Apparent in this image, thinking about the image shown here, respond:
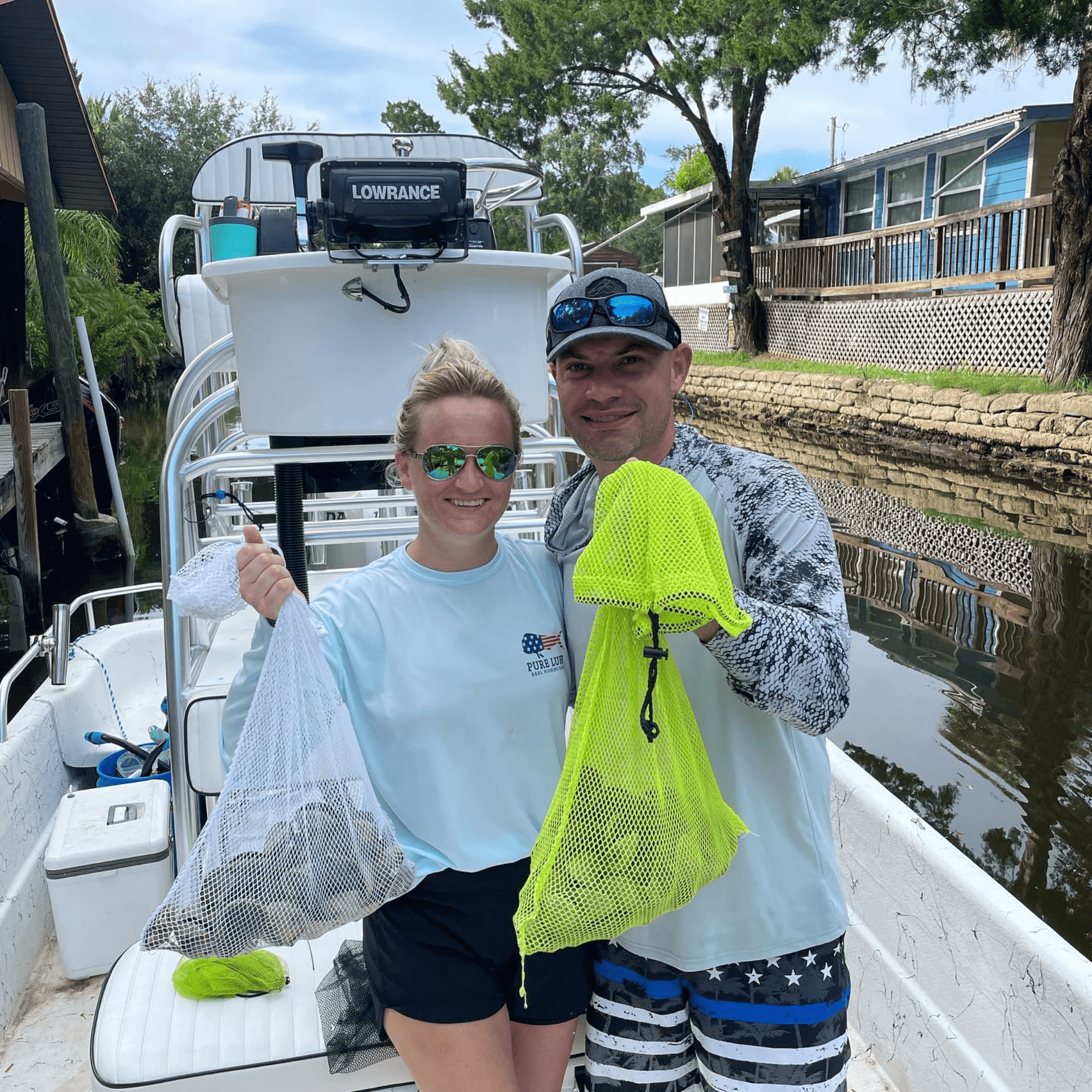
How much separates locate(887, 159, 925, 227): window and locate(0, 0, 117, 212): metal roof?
1601 centimetres

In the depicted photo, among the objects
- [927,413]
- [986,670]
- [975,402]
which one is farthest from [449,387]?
[927,413]

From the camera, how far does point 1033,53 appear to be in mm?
12312

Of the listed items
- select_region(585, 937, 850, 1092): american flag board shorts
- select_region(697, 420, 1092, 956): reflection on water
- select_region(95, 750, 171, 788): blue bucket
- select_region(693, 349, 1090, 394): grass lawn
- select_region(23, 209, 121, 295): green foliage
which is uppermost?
select_region(23, 209, 121, 295): green foliage

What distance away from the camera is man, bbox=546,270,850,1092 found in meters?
1.60

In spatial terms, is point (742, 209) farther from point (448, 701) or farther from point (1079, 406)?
point (448, 701)

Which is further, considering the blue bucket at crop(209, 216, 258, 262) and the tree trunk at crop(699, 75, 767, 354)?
the tree trunk at crop(699, 75, 767, 354)

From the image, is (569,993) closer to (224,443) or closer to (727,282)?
(224,443)

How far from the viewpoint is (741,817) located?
1652 mm

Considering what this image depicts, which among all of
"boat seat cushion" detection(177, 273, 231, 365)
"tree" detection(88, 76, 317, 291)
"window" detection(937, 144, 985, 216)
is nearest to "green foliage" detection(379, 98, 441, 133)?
"tree" detection(88, 76, 317, 291)

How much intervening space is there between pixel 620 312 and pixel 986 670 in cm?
577

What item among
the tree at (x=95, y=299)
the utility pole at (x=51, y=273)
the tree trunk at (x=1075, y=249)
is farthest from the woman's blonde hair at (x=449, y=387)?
the tree at (x=95, y=299)

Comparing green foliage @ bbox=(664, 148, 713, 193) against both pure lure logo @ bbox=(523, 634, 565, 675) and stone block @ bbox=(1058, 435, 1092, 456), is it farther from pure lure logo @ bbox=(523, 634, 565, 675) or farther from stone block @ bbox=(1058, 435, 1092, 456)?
pure lure logo @ bbox=(523, 634, 565, 675)

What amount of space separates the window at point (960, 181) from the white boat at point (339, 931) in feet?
63.3

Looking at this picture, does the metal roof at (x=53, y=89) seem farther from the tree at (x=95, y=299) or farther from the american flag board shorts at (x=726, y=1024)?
the american flag board shorts at (x=726, y=1024)
